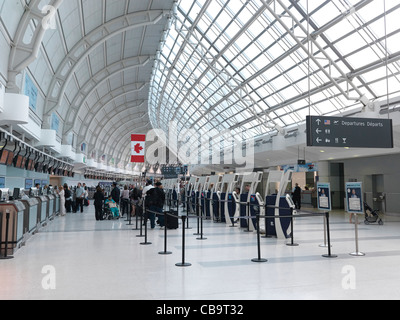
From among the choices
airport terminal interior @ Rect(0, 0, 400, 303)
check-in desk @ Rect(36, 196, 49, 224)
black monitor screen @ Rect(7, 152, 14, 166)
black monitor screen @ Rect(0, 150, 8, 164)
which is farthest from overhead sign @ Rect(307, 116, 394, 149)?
→ black monitor screen @ Rect(7, 152, 14, 166)

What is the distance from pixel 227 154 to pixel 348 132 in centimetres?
2588

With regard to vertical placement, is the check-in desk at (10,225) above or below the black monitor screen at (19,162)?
below

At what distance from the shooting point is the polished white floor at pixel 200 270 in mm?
4742

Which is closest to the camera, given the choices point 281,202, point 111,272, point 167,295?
point 167,295

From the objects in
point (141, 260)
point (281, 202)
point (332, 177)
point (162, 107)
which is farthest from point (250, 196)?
point (162, 107)

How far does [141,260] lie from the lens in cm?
700

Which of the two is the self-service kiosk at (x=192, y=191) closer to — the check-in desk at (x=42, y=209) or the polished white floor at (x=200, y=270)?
the check-in desk at (x=42, y=209)

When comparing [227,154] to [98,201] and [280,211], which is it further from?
[280,211]

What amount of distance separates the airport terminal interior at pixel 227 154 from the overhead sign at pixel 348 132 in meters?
0.05

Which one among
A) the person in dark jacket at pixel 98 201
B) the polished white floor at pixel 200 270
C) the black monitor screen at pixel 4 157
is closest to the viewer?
the polished white floor at pixel 200 270

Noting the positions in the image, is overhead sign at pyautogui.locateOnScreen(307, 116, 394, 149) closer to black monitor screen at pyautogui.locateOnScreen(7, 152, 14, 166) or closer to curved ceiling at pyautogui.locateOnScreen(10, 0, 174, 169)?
curved ceiling at pyautogui.locateOnScreen(10, 0, 174, 169)

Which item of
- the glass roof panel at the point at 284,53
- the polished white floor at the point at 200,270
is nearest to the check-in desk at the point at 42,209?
the polished white floor at the point at 200,270

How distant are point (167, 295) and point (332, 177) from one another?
67.8ft
